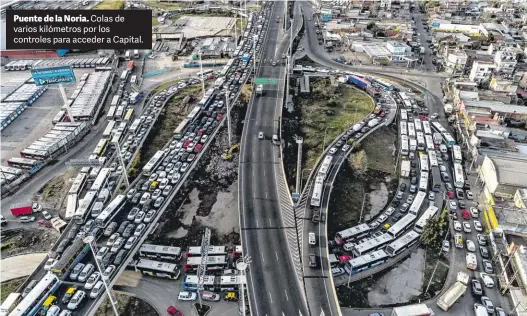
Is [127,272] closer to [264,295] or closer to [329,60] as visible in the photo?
[264,295]

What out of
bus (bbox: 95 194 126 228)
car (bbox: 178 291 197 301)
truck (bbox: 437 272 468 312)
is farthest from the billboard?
truck (bbox: 437 272 468 312)

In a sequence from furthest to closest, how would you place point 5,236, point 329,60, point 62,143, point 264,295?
1. point 329,60
2. point 62,143
3. point 5,236
4. point 264,295

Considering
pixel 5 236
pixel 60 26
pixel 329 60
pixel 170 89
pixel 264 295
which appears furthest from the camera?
A: pixel 329 60

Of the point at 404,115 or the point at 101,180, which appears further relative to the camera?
the point at 404,115

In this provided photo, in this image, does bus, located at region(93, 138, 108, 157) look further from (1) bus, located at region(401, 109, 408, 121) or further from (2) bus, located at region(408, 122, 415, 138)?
(1) bus, located at region(401, 109, 408, 121)

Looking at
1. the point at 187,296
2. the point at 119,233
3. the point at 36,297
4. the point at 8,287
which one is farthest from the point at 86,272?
the point at 8,287

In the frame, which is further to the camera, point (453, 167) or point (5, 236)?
point (453, 167)

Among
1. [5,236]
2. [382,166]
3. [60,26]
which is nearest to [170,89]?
[60,26]

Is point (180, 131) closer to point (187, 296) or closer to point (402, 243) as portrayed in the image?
point (187, 296)
